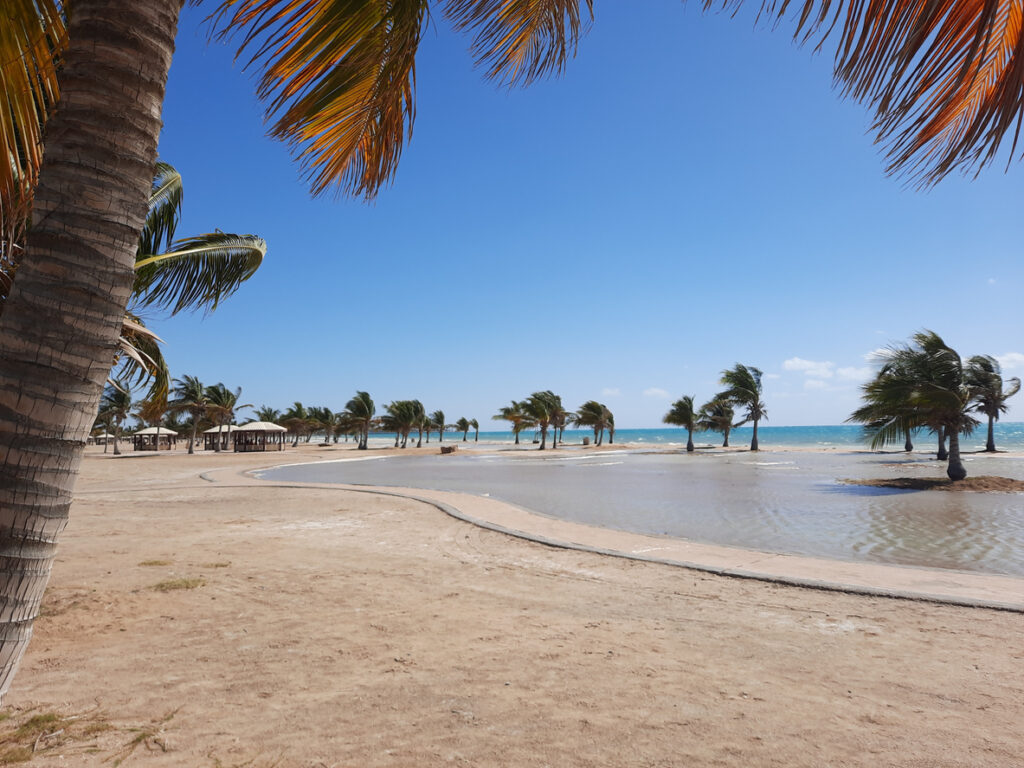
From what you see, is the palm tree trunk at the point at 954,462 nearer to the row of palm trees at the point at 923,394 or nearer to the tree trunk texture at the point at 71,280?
the row of palm trees at the point at 923,394

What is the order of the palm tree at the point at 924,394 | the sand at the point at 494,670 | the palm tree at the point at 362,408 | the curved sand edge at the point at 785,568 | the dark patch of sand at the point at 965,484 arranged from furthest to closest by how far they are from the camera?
the palm tree at the point at 362,408 → the palm tree at the point at 924,394 → the dark patch of sand at the point at 965,484 → the curved sand edge at the point at 785,568 → the sand at the point at 494,670

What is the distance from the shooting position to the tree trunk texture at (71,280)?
1.67m

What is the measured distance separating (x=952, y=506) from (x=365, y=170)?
49.9ft

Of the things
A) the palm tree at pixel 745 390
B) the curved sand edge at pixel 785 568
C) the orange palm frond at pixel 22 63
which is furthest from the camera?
the palm tree at pixel 745 390

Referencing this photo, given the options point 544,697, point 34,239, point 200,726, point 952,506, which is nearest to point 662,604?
point 544,697

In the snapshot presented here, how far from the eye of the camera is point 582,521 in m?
10.9

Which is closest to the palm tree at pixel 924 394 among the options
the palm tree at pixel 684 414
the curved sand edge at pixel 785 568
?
the curved sand edge at pixel 785 568

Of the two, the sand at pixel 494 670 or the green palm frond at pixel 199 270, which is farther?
the green palm frond at pixel 199 270

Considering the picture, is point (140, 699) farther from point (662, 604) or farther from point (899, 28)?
point (899, 28)

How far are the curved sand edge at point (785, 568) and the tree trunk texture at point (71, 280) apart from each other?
6391mm

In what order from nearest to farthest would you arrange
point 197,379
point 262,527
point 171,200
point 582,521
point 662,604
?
point 662,604 → point 171,200 → point 262,527 → point 582,521 → point 197,379

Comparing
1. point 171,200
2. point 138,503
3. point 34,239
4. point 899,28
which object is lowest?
point 138,503

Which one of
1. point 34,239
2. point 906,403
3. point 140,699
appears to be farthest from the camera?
point 906,403

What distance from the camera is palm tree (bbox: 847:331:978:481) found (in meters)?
17.0
